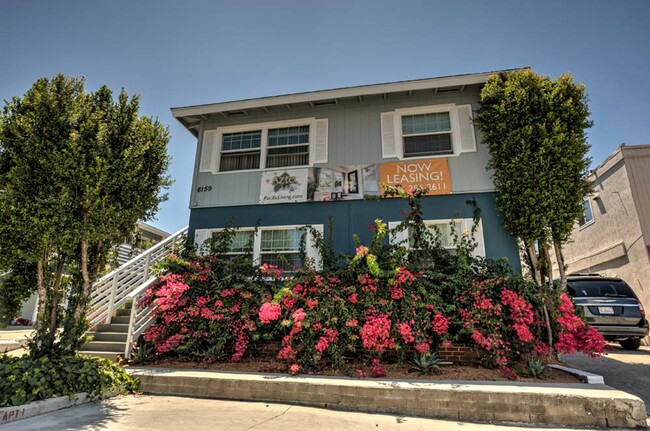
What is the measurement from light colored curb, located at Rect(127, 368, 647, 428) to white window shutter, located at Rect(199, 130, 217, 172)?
5.78 meters

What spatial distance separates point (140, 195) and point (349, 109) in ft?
18.9

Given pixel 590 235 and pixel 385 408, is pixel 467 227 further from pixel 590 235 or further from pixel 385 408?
pixel 590 235

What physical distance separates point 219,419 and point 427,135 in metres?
7.66

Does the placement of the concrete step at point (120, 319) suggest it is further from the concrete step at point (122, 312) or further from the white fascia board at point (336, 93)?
the white fascia board at point (336, 93)

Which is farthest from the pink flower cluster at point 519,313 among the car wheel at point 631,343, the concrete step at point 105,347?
the concrete step at point 105,347

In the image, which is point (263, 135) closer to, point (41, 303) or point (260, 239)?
point (260, 239)

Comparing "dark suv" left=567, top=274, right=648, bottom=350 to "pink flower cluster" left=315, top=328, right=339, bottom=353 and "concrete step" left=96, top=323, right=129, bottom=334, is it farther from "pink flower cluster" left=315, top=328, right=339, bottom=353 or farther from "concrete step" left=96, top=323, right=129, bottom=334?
"concrete step" left=96, top=323, right=129, bottom=334

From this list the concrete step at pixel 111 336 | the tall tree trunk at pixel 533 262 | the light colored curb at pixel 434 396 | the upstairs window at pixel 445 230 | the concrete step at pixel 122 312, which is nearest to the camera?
the light colored curb at pixel 434 396

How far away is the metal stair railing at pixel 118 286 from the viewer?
7712 mm

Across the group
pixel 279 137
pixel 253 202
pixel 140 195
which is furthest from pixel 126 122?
pixel 279 137

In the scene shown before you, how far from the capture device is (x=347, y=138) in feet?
30.2

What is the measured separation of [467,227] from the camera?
798 cm

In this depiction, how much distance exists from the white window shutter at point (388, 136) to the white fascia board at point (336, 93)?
25.5 inches

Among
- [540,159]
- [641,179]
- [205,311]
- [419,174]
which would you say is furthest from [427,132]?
[641,179]
